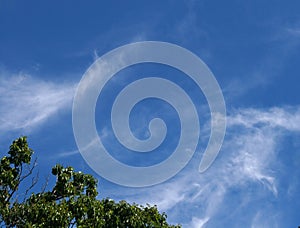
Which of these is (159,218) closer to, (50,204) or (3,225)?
(50,204)

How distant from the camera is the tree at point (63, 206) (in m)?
21.1

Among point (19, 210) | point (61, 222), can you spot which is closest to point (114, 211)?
point (61, 222)

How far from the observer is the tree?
2109cm

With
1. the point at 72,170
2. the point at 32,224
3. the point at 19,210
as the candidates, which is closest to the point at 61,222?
the point at 32,224

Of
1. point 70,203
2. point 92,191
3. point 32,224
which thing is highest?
point 92,191

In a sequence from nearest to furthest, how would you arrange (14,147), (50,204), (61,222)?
(61,222)
(50,204)
(14,147)

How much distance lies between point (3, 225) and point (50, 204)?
2.46 meters

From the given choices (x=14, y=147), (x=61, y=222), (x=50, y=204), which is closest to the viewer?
(x=61, y=222)

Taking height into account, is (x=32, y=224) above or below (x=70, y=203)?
below

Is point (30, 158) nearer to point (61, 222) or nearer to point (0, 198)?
point (0, 198)

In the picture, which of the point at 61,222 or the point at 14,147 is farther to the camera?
the point at 14,147

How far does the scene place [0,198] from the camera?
22859mm

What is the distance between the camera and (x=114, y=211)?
22.6 meters

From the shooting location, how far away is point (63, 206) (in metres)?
21.5
